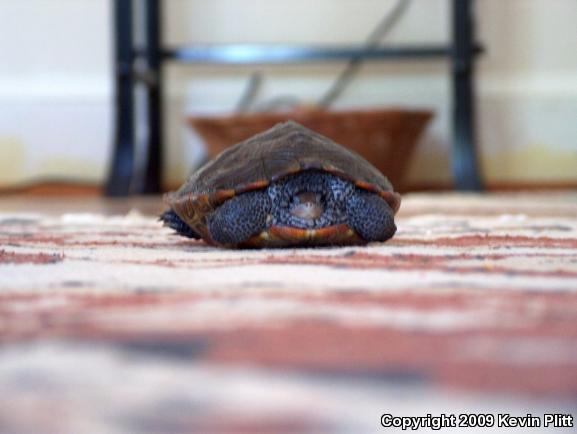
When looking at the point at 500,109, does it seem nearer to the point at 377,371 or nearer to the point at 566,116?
the point at 566,116

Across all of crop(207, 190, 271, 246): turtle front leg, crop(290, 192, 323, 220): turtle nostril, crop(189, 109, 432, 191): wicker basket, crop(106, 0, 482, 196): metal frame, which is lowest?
crop(207, 190, 271, 246): turtle front leg

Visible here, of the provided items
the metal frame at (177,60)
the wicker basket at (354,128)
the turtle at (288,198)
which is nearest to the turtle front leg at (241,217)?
the turtle at (288,198)

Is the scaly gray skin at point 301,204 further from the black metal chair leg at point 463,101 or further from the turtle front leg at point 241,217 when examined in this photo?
the black metal chair leg at point 463,101

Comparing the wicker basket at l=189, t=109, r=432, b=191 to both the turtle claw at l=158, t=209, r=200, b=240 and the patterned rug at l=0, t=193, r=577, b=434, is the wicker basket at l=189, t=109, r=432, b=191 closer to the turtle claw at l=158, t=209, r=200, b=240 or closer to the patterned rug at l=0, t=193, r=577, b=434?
the turtle claw at l=158, t=209, r=200, b=240

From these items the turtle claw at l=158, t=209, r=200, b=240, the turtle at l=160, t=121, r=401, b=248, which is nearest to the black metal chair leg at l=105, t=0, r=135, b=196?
the turtle claw at l=158, t=209, r=200, b=240

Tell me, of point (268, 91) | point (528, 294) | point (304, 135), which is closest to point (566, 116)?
point (268, 91)

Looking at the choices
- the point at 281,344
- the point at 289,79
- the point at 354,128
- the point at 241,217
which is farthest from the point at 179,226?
the point at 289,79
